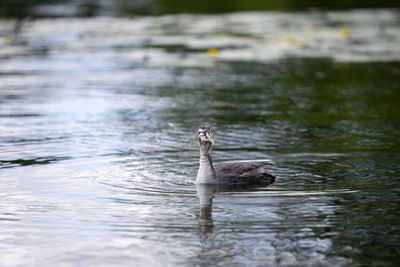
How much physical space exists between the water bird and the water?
0.47 ft

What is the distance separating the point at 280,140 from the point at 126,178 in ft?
9.85

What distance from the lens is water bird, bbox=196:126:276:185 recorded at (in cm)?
843

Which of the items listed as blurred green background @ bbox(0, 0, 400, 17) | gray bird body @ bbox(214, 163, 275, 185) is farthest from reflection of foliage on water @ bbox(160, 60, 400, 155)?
blurred green background @ bbox(0, 0, 400, 17)

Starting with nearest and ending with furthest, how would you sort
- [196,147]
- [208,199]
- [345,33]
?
[208,199] → [196,147] → [345,33]

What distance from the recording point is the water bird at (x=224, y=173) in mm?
8430

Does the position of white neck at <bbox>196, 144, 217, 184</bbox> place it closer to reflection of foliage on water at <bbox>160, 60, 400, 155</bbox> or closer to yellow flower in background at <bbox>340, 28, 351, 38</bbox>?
reflection of foliage on water at <bbox>160, 60, 400, 155</bbox>

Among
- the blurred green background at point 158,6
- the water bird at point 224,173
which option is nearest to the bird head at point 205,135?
the water bird at point 224,173

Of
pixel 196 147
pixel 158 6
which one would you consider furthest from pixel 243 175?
pixel 158 6

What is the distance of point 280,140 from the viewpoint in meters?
11.0

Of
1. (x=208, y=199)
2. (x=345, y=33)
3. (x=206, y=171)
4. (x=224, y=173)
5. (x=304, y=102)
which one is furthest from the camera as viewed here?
(x=345, y=33)

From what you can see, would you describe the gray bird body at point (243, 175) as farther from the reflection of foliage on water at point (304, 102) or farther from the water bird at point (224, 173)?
the reflection of foliage on water at point (304, 102)

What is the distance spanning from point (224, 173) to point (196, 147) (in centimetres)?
217

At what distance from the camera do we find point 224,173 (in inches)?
336

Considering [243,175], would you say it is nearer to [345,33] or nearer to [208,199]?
[208,199]
